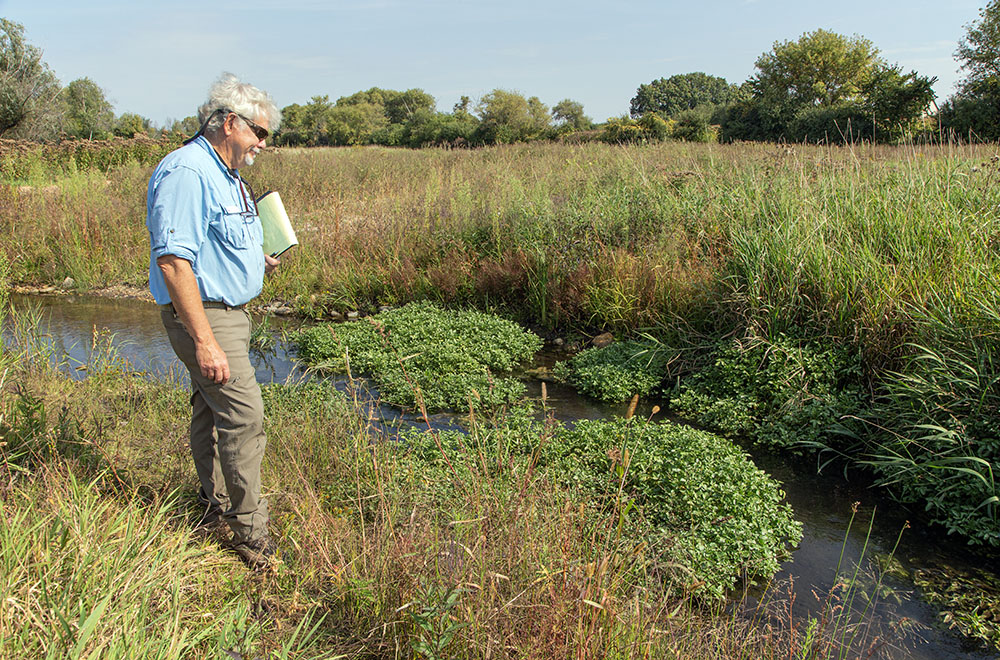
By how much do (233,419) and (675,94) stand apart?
304 ft

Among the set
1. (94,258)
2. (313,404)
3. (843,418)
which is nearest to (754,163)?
(843,418)

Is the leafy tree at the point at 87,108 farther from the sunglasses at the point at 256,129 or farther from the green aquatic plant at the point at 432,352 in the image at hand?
the sunglasses at the point at 256,129

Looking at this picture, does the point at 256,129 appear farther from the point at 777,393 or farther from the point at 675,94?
the point at 675,94

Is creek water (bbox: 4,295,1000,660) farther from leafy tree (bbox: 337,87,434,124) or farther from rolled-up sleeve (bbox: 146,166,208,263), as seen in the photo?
leafy tree (bbox: 337,87,434,124)

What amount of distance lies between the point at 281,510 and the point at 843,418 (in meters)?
4.35

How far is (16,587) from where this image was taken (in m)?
2.44

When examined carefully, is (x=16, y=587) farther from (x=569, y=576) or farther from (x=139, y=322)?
(x=139, y=322)

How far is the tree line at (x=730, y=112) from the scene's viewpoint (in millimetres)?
19578

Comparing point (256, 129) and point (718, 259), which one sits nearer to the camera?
point (256, 129)

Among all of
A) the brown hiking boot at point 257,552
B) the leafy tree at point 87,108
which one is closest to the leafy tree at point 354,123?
the leafy tree at point 87,108

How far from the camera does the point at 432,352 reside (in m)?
6.93

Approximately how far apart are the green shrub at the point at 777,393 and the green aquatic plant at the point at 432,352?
179 cm

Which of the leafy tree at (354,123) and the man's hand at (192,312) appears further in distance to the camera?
the leafy tree at (354,123)

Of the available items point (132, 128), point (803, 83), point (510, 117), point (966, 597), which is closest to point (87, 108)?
point (132, 128)
